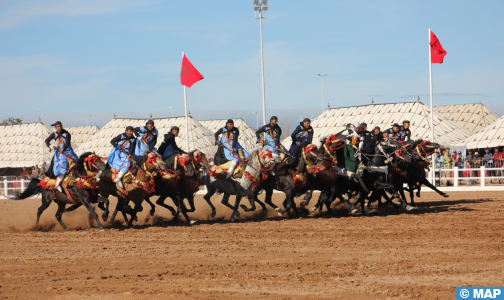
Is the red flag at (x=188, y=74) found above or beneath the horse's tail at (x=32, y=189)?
above

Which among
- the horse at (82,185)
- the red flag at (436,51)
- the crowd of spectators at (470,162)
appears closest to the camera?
the horse at (82,185)

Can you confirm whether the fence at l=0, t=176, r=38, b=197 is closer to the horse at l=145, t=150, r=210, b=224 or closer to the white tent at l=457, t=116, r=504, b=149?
the horse at l=145, t=150, r=210, b=224

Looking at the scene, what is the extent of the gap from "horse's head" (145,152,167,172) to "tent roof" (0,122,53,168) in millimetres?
31665

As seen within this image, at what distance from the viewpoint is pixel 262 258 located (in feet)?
27.7

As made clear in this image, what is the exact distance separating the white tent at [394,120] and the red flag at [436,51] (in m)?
9.87

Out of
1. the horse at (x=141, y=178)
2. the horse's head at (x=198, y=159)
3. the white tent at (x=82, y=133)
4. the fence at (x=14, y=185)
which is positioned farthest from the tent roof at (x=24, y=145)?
the horse's head at (x=198, y=159)

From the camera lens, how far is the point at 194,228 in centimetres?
1250

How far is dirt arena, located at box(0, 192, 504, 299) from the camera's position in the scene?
646cm

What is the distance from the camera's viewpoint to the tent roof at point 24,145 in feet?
140

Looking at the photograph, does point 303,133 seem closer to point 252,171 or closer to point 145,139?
point 252,171

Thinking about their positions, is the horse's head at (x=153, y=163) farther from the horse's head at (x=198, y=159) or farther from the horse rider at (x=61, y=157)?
the horse rider at (x=61, y=157)

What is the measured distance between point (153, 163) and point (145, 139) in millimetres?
1692

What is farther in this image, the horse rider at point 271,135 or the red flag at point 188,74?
the red flag at point 188,74

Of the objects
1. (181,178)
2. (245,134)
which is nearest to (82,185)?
(181,178)
